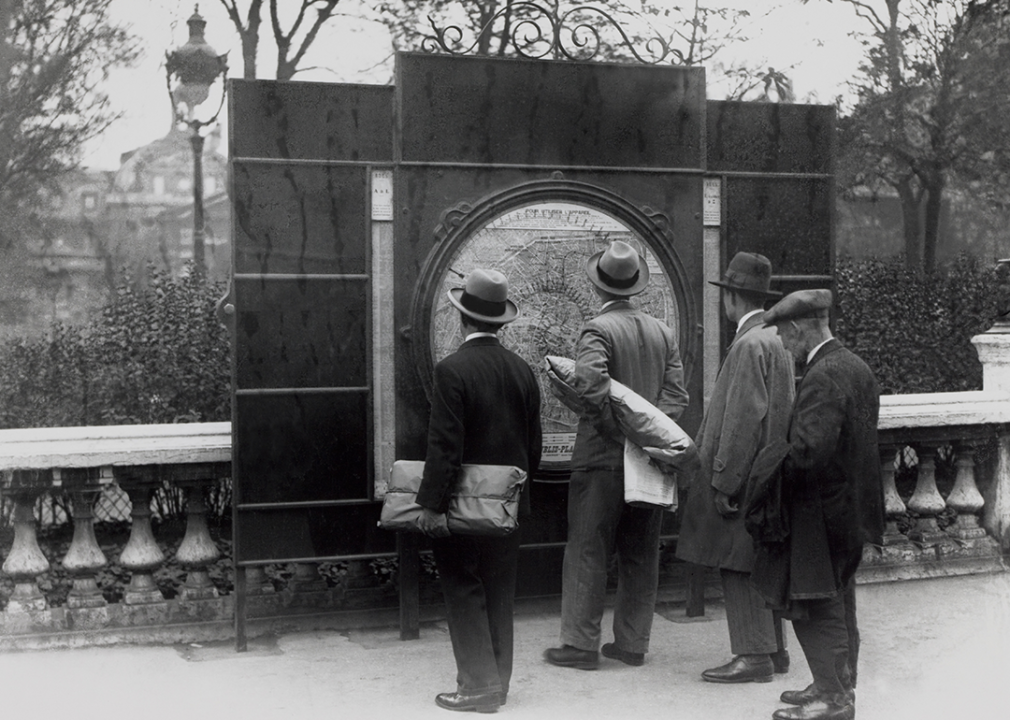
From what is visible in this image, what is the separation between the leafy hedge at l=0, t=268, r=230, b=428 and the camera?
29.8 feet

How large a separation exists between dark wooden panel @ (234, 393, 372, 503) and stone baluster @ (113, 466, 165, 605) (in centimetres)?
60

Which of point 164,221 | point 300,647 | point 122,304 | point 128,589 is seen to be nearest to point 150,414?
point 122,304

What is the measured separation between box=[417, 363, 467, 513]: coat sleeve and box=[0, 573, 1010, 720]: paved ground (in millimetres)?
940

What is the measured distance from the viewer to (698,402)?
6.73m

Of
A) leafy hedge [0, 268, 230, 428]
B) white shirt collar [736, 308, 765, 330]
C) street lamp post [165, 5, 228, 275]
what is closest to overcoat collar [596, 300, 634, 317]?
white shirt collar [736, 308, 765, 330]

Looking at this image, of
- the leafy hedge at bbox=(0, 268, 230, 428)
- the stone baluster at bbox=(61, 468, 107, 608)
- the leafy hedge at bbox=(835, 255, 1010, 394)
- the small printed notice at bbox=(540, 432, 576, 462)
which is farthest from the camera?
the leafy hedge at bbox=(835, 255, 1010, 394)

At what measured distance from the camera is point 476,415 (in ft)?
16.3

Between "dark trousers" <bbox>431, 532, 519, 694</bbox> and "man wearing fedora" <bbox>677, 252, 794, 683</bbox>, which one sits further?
"man wearing fedora" <bbox>677, 252, 794, 683</bbox>

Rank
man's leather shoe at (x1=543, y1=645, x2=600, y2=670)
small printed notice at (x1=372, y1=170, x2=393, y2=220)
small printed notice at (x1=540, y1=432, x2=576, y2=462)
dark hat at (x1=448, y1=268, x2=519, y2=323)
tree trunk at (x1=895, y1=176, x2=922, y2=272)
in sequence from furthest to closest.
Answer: tree trunk at (x1=895, y1=176, x2=922, y2=272), small printed notice at (x1=540, y1=432, x2=576, y2=462), small printed notice at (x1=372, y1=170, x2=393, y2=220), man's leather shoe at (x1=543, y1=645, x2=600, y2=670), dark hat at (x1=448, y1=268, x2=519, y2=323)

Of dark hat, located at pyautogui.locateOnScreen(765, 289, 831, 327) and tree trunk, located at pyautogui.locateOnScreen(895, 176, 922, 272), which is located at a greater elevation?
tree trunk, located at pyautogui.locateOnScreen(895, 176, 922, 272)

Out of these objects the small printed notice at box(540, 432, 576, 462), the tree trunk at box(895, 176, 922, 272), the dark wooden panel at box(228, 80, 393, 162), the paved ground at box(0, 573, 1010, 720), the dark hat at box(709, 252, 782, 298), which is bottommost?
the paved ground at box(0, 573, 1010, 720)

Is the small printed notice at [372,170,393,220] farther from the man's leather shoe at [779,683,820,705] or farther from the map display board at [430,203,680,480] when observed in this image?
the man's leather shoe at [779,683,820,705]

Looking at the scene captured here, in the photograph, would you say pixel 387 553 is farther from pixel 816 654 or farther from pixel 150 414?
pixel 150 414

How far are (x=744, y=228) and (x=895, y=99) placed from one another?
27.3 ft
